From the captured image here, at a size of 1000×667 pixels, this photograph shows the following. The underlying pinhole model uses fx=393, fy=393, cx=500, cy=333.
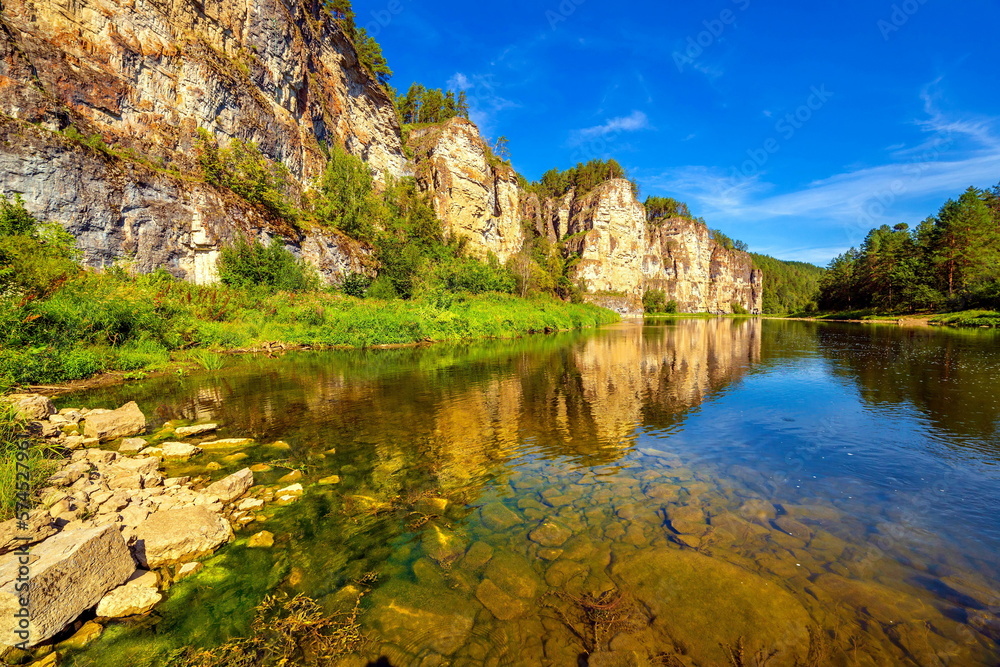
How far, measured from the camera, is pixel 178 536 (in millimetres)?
4488

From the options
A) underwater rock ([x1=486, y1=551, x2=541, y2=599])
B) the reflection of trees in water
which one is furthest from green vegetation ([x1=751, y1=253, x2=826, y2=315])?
underwater rock ([x1=486, y1=551, x2=541, y2=599])

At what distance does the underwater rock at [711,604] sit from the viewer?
349 centimetres

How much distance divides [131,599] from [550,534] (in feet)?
14.4

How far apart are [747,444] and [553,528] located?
18.3 feet

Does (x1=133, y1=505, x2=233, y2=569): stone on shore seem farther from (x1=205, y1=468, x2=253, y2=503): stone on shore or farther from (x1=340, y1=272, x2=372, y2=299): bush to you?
(x1=340, y1=272, x2=372, y2=299): bush

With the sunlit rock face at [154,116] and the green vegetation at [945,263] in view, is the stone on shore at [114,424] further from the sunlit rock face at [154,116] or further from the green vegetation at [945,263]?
the green vegetation at [945,263]

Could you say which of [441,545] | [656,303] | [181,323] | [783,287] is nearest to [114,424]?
[441,545]

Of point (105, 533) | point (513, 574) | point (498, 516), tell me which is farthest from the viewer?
point (498, 516)

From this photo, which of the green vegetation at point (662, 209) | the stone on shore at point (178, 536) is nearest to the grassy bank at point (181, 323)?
the stone on shore at point (178, 536)

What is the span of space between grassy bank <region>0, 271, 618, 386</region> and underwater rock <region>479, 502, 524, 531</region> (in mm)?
13133

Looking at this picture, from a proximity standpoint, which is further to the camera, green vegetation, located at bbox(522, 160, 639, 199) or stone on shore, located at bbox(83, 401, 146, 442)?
green vegetation, located at bbox(522, 160, 639, 199)

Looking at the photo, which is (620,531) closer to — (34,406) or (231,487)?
(231,487)

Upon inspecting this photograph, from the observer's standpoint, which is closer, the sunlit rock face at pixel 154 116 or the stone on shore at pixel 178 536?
the stone on shore at pixel 178 536

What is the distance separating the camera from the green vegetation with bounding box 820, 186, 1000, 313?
161 ft
